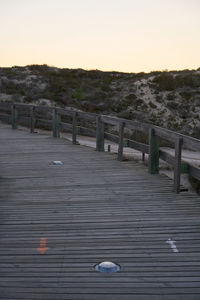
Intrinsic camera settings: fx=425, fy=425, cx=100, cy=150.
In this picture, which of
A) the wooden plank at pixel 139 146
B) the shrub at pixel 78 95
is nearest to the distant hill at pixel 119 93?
the shrub at pixel 78 95

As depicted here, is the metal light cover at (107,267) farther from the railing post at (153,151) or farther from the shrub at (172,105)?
the shrub at (172,105)

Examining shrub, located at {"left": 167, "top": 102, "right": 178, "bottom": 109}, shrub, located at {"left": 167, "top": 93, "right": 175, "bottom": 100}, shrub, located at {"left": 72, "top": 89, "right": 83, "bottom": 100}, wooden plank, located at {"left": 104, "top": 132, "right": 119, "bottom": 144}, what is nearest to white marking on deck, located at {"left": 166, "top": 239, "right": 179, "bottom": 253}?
wooden plank, located at {"left": 104, "top": 132, "right": 119, "bottom": 144}

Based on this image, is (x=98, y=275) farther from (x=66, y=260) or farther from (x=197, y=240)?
(x=197, y=240)

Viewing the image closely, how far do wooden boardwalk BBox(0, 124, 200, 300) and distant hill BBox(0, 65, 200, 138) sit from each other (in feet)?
91.8

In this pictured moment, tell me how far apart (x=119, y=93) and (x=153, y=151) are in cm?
3571

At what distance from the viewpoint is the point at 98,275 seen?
14.9ft

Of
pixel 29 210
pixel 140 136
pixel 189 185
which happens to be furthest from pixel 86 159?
pixel 140 136

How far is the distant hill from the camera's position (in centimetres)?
3897

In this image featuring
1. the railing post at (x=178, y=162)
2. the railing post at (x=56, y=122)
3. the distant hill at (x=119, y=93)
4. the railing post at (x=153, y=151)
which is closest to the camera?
the railing post at (x=178, y=162)

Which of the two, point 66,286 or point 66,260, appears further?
point 66,260

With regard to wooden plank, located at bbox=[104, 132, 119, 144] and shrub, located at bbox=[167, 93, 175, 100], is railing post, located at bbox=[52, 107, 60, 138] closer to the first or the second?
wooden plank, located at bbox=[104, 132, 119, 144]

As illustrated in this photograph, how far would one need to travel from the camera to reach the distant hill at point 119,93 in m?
39.0

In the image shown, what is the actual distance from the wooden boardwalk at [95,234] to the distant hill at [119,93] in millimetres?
27990

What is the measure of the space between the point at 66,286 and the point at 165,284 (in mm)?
1007
